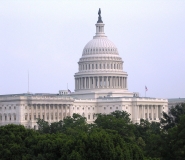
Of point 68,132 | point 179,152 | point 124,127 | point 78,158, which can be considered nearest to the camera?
point 78,158

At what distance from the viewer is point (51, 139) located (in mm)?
115000

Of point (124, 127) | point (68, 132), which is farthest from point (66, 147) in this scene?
point (124, 127)

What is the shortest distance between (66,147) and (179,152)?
15047mm

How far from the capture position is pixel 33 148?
371ft

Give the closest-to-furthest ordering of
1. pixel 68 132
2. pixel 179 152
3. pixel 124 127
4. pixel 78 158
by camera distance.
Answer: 1. pixel 78 158
2. pixel 179 152
3. pixel 68 132
4. pixel 124 127

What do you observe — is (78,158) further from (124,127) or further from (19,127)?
(124,127)

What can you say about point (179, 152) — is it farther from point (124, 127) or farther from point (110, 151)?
point (124, 127)

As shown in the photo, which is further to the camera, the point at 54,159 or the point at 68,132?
the point at 68,132

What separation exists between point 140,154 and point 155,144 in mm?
15258

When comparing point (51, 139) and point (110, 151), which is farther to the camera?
point (51, 139)

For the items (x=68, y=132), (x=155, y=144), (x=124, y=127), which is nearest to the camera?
(x=155, y=144)

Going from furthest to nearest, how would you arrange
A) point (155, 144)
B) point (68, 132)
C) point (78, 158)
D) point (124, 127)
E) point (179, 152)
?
point (124, 127)
point (68, 132)
point (155, 144)
point (179, 152)
point (78, 158)

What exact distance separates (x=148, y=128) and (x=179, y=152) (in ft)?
180

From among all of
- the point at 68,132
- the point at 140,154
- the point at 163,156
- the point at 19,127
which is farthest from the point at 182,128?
the point at 68,132
